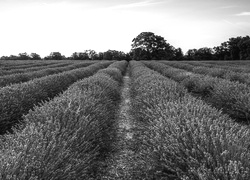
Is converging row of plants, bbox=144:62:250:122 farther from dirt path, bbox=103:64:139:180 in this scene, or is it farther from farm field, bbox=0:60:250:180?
dirt path, bbox=103:64:139:180

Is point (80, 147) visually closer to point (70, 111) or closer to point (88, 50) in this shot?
point (70, 111)

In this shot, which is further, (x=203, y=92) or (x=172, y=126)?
(x=203, y=92)

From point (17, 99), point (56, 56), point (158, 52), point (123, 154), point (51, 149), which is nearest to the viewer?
→ point (51, 149)

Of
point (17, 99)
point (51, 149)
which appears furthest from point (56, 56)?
point (51, 149)

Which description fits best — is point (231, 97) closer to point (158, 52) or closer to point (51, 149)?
point (51, 149)

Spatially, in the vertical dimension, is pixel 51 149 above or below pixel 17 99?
above

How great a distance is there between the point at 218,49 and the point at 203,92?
67601 millimetres

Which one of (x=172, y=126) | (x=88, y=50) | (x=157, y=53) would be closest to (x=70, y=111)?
(x=172, y=126)

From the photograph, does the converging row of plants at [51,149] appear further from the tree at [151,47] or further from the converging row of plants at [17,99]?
the tree at [151,47]

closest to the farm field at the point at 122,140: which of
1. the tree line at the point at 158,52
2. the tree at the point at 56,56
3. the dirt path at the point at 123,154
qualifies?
the dirt path at the point at 123,154

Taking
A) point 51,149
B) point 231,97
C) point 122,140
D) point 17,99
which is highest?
point 51,149

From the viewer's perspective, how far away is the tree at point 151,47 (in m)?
62.6

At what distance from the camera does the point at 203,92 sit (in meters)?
8.23

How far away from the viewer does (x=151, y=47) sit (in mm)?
64875
